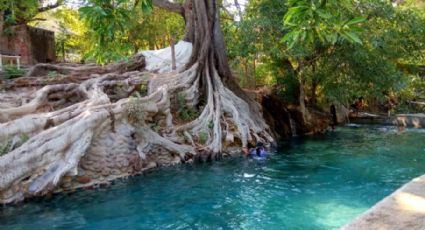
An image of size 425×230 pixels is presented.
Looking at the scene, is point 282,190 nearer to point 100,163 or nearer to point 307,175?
point 307,175

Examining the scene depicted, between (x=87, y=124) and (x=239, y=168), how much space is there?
304cm

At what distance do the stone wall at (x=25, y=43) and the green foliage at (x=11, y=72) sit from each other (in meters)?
3.28

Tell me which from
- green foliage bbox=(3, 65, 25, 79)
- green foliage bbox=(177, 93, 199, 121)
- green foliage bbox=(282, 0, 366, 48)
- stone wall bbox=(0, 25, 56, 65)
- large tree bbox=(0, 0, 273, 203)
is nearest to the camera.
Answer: green foliage bbox=(282, 0, 366, 48)

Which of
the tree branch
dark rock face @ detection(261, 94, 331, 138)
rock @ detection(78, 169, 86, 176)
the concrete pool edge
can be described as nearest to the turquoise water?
rock @ detection(78, 169, 86, 176)

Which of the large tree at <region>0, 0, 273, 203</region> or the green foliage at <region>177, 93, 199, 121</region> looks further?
the green foliage at <region>177, 93, 199, 121</region>

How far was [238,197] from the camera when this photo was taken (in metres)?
6.15

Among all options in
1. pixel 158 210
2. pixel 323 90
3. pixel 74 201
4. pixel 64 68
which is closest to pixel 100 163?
pixel 74 201

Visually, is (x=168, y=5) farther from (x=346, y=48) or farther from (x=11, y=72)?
(x=346, y=48)

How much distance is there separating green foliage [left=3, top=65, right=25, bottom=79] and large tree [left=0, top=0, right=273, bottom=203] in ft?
1.50

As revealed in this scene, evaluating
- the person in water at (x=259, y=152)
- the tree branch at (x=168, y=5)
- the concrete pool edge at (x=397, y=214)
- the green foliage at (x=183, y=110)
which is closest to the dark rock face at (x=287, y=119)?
the person in water at (x=259, y=152)

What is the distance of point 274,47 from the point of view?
1117 centimetres

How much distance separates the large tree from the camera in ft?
20.0

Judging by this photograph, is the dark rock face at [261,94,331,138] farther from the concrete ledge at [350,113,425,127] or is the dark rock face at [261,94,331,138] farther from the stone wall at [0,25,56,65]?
the stone wall at [0,25,56,65]

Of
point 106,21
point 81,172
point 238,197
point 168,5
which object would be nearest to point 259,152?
point 238,197
